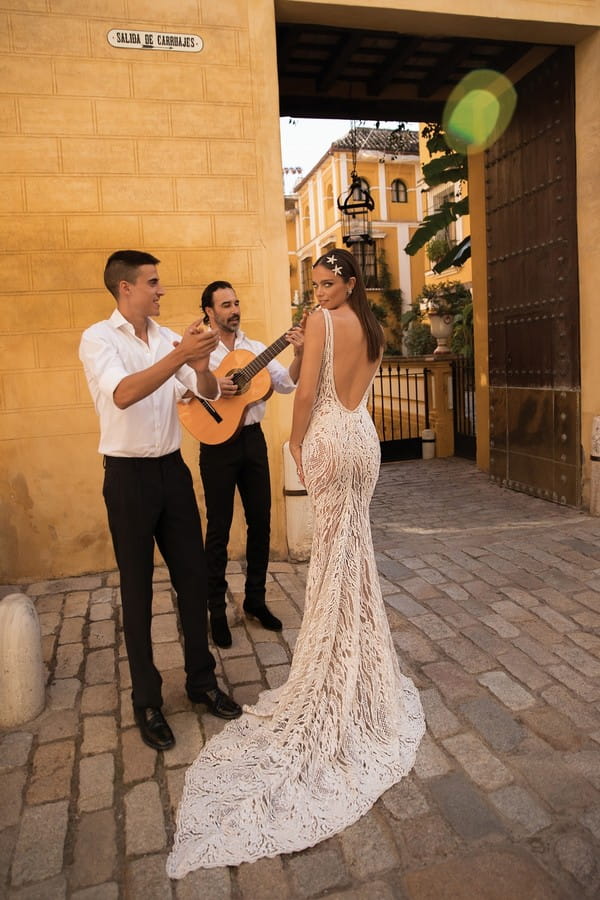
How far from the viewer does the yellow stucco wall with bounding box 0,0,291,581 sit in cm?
521

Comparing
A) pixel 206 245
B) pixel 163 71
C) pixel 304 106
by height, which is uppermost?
pixel 304 106

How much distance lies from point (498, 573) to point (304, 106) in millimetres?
6360

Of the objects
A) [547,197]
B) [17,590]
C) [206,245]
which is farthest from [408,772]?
[547,197]

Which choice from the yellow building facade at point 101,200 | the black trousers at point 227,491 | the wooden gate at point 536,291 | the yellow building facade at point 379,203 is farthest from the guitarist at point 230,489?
the yellow building facade at point 379,203

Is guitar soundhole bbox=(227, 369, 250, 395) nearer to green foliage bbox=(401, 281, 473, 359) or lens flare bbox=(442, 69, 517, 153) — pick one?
lens flare bbox=(442, 69, 517, 153)

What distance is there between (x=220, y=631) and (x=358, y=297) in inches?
87.0

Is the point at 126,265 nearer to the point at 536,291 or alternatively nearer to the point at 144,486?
the point at 144,486

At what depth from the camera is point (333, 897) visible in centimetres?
218

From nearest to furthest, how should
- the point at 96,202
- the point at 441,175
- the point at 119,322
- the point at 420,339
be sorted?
the point at 119,322, the point at 96,202, the point at 441,175, the point at 420,339

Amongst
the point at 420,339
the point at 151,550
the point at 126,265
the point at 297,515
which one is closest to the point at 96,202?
the point at 126,265

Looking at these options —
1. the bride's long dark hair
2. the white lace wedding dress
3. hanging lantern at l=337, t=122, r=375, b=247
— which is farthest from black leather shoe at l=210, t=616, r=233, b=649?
hanging lantern at l=337, t=122, r=375, b=247

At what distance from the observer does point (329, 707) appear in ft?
9.55

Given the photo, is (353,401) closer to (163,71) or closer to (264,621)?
(264,621)

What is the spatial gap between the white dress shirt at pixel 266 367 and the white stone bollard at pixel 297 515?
113 centimetres
